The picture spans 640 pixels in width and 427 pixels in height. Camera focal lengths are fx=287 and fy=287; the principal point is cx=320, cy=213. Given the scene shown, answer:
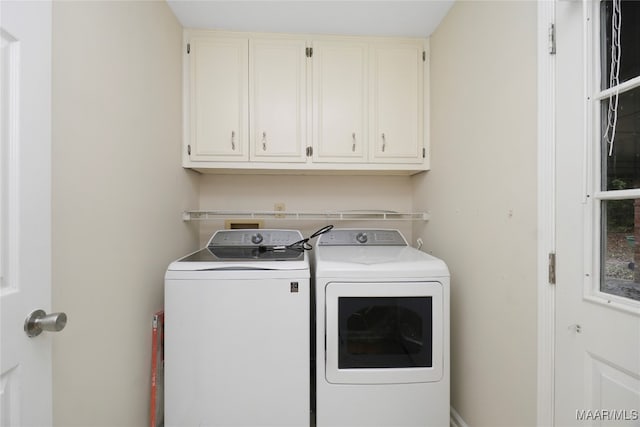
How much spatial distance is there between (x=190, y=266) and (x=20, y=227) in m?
0.74

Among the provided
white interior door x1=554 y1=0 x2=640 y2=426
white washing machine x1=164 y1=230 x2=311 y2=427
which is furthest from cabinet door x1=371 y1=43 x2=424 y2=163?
white washing machine x1=164 y1=230 x2=311 y2=427

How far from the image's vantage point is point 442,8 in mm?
1672

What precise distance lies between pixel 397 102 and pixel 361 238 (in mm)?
949

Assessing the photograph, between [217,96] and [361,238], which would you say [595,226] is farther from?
[217,96]

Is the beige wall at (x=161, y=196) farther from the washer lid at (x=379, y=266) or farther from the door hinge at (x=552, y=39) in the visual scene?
the washer lid at (x=379, y=266)

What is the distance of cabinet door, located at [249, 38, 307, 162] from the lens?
186 cm

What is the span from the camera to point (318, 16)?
173 centimetres

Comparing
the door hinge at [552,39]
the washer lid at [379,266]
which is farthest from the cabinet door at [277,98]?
the door hinge at [552,39]

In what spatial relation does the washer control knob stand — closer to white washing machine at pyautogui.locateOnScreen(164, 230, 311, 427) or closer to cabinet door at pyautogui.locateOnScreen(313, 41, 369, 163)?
cabinet door at pyautogui.locateOnScreen(313, 41, 369, 163)

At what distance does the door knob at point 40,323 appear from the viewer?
720 millimetres

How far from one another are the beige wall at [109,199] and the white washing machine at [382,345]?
0.85 meters

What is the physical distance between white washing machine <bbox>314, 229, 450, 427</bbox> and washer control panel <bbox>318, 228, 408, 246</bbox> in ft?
1.74

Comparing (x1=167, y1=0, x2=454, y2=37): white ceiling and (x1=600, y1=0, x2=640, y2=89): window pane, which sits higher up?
(x1=167, y1=0, x2=454, y2=37): white ceiling

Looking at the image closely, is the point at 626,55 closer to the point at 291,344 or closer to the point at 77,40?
the point at 291,344
